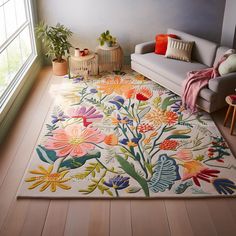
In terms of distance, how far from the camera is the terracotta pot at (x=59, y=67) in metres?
5.30

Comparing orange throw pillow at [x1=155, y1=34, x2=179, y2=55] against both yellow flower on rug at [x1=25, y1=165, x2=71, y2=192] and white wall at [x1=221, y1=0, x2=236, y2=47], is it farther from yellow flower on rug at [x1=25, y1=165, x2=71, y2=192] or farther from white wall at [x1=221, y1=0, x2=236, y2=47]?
yellow flower on rug at [x1=25, y1=165, x2=71, y2=192]

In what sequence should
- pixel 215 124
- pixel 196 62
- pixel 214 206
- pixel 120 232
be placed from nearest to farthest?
pixel 120 232 → pixel 214 206 → pixel 215 124 → pixel 196 62

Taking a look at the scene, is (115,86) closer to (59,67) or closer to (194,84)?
(59,67)

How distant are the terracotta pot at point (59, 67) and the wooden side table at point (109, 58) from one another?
1.82 ft

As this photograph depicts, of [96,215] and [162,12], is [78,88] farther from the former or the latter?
[96,215]

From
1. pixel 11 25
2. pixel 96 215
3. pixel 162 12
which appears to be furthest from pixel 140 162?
pixel 162 12

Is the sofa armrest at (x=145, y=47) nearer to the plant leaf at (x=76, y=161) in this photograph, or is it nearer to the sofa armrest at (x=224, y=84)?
the sofa armrest at (x=224, y=84)

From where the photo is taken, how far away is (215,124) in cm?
405

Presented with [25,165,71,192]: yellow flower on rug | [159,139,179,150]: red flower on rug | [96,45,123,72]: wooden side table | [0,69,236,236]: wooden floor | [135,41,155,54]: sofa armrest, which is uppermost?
[135,41,155,54]: sofa armrest

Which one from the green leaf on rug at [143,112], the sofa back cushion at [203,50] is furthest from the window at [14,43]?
the sofa back cushion at [203,50]

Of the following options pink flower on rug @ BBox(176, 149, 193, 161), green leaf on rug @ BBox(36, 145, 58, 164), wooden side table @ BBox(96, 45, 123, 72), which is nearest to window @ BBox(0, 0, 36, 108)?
green leaf on rug @ BBox(36, 145, 58, 164)

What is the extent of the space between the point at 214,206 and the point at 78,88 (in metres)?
2.77

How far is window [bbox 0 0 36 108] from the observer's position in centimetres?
415

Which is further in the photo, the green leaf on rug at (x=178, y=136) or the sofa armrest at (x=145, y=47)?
the sofa armrest at (x=145, y=47)
